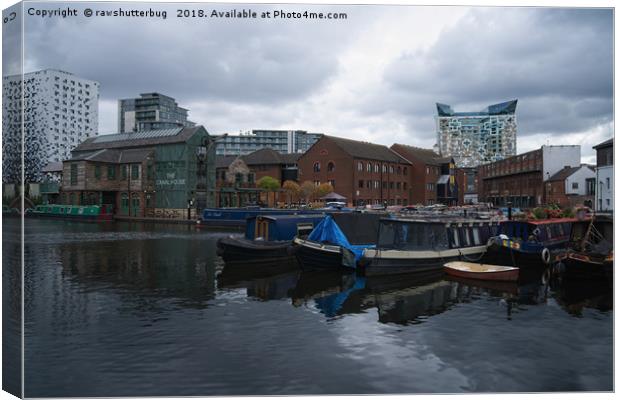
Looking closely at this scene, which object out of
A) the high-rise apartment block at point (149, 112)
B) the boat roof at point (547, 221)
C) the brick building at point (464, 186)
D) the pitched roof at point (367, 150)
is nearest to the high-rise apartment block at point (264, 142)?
the high-rise apartment block at point (149, 112)

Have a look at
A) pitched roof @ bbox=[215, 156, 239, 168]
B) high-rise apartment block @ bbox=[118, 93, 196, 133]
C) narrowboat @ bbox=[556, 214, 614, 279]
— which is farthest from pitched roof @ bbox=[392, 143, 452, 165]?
high-rise apartment block @ bbox=[118, 93, 196, 133]

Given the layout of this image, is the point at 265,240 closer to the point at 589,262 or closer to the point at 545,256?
the point at 545,256

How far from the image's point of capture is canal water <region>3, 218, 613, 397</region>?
33.8 feet

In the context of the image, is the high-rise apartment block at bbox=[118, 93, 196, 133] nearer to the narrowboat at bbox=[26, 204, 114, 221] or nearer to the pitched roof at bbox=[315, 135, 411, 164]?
the pitched roof at bbox=[315, 135, 411, 164]

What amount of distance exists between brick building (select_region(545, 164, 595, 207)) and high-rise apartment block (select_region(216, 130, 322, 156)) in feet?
320

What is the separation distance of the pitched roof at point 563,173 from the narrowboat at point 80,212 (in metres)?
60.1

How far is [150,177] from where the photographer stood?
2502 inches

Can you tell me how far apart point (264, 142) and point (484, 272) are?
516 feet

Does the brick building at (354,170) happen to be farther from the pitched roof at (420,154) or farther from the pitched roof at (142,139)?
the pitched roof at (142,139)

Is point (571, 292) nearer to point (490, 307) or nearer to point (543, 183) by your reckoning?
point (490, 307)

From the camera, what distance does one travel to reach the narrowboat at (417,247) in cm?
2452

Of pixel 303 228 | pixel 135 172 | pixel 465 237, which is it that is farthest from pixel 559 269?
pixel 135 172

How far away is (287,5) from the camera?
8523 mm

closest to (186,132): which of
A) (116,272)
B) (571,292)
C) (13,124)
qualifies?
(116,272)
